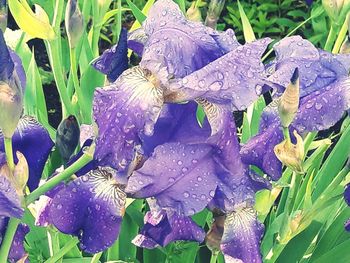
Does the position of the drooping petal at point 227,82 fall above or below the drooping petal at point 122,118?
above

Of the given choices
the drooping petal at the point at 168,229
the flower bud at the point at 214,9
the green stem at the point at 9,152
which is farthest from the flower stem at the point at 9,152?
the flower bud at the point at 214,9

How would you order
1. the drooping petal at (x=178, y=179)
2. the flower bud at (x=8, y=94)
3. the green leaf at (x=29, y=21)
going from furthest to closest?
the green leaf at (x=29, y=21)
the drooping petal at (x=178, y=179)
the flower bud at (x=8, y=94)

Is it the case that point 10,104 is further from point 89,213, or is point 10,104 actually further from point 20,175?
point 89,213

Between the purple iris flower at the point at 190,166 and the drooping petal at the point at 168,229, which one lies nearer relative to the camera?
the purple iris flower at the point at 190,166

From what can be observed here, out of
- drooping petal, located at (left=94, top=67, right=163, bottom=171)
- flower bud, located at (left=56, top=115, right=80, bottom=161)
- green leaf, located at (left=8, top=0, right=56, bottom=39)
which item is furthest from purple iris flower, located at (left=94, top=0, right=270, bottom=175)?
green leaf, located at (left=8, top=0, right=56, bottom=39)

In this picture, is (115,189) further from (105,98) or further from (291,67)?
(291,67)

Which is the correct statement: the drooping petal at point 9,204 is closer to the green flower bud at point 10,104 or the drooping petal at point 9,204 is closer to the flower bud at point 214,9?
the green flower bud at point 10,104
